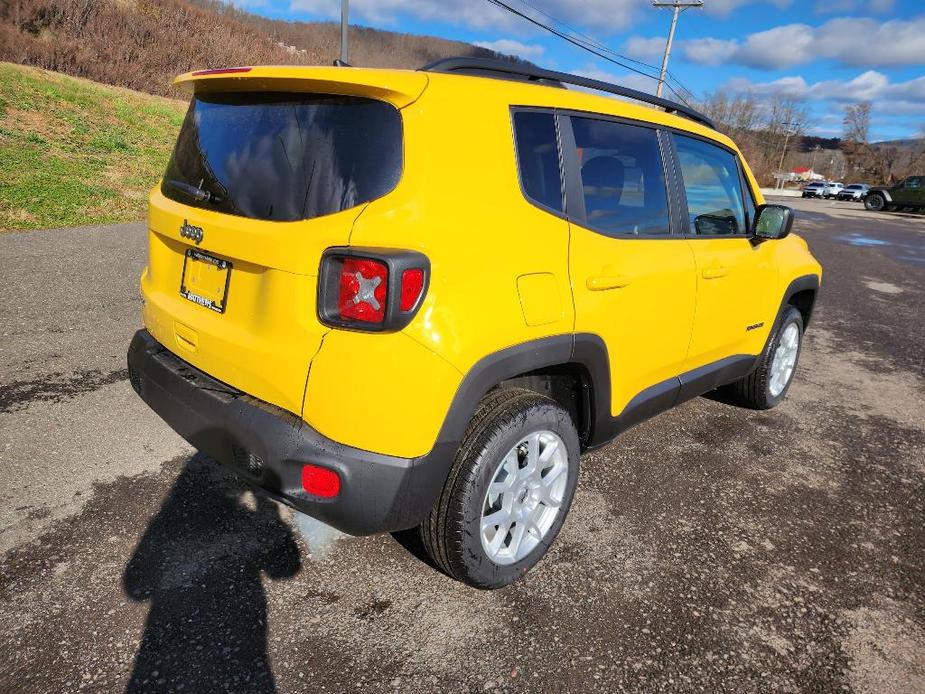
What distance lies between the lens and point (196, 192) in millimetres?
2379

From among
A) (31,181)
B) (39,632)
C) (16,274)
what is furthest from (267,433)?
(31,181)

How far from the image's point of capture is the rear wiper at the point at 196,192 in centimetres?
230

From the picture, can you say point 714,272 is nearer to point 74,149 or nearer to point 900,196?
point 74,149

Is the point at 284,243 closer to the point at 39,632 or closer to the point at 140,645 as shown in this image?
the point at 140,645

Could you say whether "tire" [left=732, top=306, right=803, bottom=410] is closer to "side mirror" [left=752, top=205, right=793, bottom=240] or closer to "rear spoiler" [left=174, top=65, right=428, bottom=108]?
"side mirror" [left=752, top=205, right=793, bottom=240]

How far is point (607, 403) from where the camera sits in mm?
2666

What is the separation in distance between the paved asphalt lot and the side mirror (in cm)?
128

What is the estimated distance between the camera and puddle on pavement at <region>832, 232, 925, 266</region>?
13.6 metres

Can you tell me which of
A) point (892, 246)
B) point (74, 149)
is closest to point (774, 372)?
point (74, 149)

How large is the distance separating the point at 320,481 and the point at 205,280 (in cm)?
92

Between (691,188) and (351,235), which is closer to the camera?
(351,235)

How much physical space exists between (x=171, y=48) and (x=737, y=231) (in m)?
28.4

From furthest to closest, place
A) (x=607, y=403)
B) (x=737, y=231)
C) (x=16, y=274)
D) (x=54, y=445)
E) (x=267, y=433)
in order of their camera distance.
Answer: (x=16, y=274), (x=737, y=231), (x=54, y=445), (x=607, y=403), (x=267, y=433)

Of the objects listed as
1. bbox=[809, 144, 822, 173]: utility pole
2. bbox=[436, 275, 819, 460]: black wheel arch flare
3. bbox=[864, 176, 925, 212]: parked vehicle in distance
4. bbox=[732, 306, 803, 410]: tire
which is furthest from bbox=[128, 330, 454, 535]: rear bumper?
bbox=[809, 144, 822, 173]: utility pole
